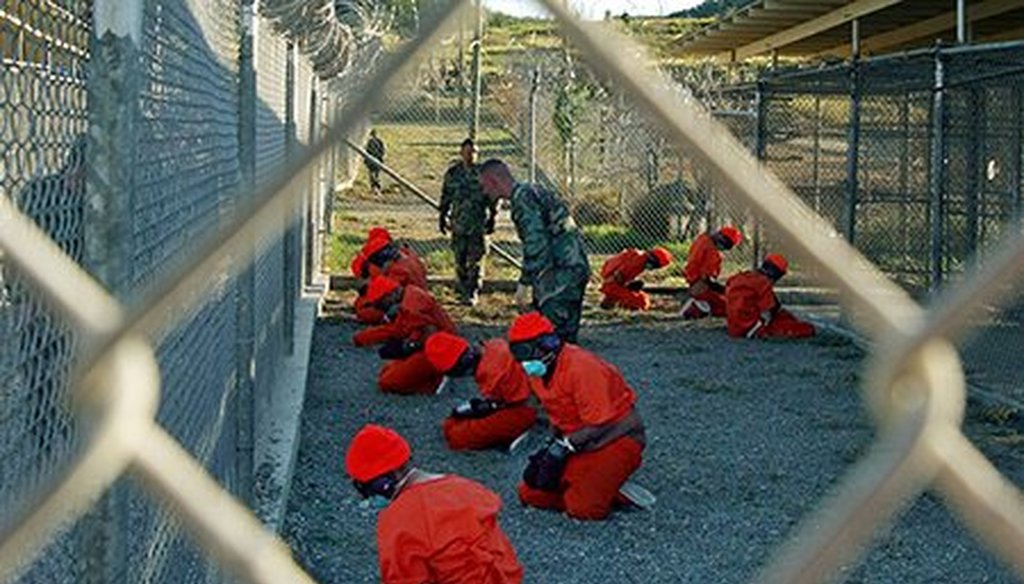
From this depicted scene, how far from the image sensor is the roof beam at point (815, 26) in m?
11.9

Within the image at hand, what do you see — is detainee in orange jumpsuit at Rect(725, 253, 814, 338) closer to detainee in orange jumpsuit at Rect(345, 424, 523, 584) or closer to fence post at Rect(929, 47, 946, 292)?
fence post at Rect(929, 47, 946, 292)

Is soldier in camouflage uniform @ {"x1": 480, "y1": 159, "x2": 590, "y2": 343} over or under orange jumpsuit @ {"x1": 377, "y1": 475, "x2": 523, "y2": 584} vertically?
over

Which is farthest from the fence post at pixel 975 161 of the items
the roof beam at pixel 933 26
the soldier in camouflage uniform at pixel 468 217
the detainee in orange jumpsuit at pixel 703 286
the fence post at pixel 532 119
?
the fence post at pixel 532 119

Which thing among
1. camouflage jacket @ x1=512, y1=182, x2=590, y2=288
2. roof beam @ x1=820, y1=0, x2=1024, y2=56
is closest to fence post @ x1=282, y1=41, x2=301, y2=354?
camouflage jacket @ x1=512, y1=182, x2=590, y2=288

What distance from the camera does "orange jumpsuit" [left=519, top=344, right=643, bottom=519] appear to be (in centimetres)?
677

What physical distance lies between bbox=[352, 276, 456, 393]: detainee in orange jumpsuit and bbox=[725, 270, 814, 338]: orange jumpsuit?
122 inches

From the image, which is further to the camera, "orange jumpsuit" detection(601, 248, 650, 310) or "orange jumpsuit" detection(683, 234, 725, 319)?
"orange jumpsuit" detection(601, 248, 650, 310)

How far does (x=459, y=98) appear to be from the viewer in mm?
19203

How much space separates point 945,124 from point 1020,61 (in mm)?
922

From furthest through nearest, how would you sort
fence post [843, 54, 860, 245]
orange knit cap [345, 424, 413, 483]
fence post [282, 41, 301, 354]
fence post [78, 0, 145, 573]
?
fence post [843, 54, 860, 245], fence post [282, 41, 301, 354], orange knit cap [345, 424, 413, 483], fence post [78, 0, 145, 573]

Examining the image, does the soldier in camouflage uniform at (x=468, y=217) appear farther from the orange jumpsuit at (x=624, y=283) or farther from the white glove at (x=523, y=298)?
the orange jumpsuit at (x=624, y=283)

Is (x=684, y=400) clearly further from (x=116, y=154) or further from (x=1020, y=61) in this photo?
(x=116, y=154)

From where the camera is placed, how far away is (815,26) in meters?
14.2

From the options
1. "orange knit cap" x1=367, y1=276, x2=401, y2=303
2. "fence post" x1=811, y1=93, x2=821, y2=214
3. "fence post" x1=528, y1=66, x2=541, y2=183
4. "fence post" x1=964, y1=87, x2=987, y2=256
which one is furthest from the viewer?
"fence post" x1=528, y1=66, x2=541, y2=183
